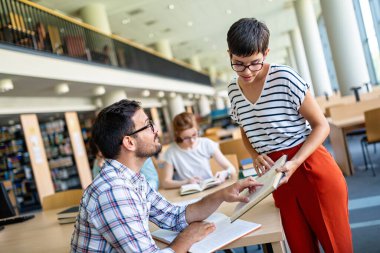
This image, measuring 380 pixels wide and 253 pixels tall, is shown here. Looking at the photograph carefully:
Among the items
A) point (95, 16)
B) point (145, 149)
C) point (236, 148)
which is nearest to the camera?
point (145, 149)

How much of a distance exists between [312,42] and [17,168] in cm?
1056

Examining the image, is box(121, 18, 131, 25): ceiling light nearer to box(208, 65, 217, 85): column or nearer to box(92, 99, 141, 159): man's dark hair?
box(92, 99, 141, 159): man's dark hair

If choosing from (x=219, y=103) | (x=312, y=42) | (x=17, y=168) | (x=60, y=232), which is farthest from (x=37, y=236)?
(x=219, y=103)

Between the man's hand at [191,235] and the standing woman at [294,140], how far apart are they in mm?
308

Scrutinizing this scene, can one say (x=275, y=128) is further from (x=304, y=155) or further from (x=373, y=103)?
(x=373, y=103)

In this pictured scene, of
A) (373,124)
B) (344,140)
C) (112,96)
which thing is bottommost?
(344,140)

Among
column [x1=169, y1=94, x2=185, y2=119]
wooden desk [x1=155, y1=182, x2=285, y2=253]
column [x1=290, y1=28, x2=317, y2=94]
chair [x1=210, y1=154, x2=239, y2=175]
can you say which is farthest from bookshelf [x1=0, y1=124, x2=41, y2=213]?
→ column [x1=290, y1=28, x2=317, y2=94]

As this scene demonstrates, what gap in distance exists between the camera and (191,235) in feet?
4.11

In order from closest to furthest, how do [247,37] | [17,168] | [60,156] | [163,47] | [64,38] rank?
[247,37], [17,168], [64,38], [60,156], [163,47]

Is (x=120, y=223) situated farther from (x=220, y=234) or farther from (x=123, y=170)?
(x=220, y=234)

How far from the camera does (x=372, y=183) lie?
4.04 m

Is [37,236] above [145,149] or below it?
below

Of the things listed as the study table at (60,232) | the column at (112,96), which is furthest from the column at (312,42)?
the study table at (60,232)

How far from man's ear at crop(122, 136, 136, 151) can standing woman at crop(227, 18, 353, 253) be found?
458 millimetres
